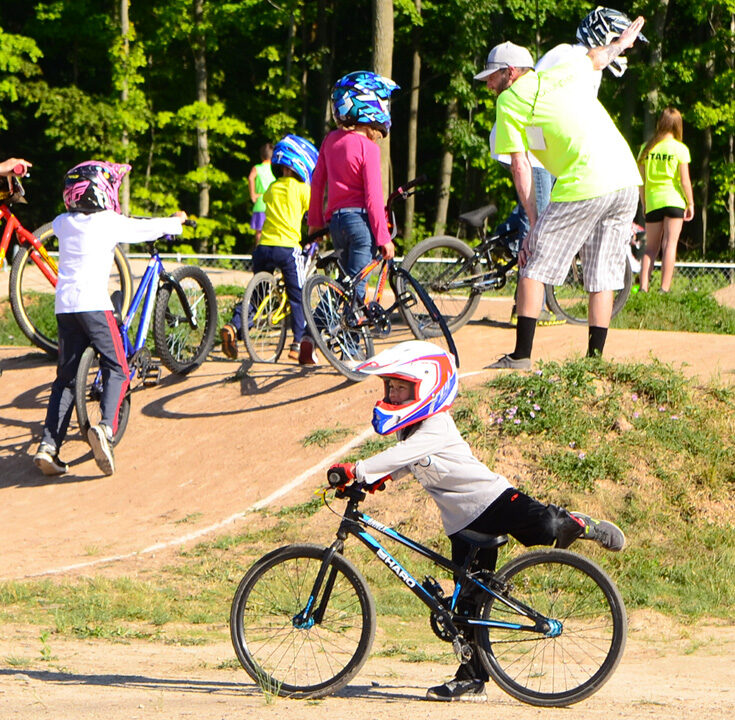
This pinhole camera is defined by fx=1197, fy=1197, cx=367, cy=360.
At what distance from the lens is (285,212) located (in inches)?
391

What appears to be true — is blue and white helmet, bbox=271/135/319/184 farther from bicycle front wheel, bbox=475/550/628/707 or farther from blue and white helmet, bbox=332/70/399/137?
bicycle front wheel, bbox=475/550/628/707

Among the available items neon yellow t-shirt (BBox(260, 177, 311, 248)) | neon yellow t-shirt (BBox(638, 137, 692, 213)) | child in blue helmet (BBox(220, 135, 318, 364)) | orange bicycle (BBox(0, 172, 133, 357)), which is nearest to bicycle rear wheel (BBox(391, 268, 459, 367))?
child in blue helmet (BBox(220, 135, 318, 364))

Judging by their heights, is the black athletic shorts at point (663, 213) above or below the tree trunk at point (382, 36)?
below

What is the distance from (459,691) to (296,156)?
621 cm

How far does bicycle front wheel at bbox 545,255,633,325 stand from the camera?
1073cm

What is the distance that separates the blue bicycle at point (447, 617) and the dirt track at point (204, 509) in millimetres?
134

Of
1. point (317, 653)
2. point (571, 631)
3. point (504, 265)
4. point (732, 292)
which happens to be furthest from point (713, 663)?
point (732, 292)

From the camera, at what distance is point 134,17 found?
1171 inches

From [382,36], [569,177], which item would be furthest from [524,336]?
[382,36]

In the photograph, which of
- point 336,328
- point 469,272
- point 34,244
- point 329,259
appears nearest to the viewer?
point 336,328

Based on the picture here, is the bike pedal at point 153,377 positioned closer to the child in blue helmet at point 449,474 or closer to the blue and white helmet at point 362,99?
the blue and white helmet at point 362,99

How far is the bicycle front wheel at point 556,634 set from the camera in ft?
15.2

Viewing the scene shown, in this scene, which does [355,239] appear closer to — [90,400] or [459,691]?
[90,400]

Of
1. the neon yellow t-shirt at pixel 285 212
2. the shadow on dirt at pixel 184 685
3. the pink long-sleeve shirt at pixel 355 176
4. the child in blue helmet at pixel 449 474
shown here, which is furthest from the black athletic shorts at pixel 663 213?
the shadow on dirt at pixel 184 685
